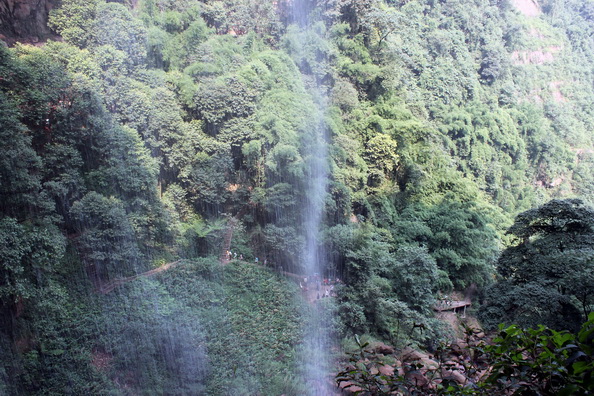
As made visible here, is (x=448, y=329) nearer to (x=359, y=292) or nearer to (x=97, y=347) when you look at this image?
(x=359, y=292)

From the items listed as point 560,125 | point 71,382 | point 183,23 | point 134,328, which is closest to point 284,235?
point 134,328

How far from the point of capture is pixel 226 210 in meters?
10.9

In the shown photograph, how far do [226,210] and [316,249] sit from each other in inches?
98.2

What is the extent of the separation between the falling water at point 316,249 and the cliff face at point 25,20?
648 centimetres

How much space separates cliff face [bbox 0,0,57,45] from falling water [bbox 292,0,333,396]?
648cm

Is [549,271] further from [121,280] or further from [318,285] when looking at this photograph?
[121,280]

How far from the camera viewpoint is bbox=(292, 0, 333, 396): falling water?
781cm

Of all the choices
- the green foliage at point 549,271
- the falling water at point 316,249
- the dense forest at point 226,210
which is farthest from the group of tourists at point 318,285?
the green foliage at point 549,271

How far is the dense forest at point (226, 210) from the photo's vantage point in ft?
23.0

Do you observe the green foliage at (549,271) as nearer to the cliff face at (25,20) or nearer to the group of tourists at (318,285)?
the group of tourists at (318,285)

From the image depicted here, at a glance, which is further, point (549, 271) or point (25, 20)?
point (25, 20)

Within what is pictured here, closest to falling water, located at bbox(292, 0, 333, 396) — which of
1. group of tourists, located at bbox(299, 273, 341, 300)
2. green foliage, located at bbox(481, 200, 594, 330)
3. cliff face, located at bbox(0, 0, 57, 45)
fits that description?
group of tourists, located at bbox(299, 273, 341, 300)

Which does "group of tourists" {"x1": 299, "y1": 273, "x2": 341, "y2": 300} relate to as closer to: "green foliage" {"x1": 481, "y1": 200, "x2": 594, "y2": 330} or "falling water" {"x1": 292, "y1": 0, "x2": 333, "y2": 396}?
"falling water" {"x1": 292, "y1": 0, "x2": 333, "y2": 396}

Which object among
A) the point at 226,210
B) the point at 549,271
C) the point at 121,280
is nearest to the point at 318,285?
the point at 226,210
